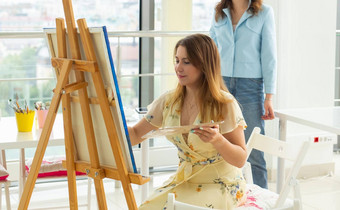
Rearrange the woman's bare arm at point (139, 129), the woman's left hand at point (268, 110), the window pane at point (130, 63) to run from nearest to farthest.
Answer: the woman's bare arm at point (139, 129), the woman's left hand at point (268, 110), the window pane at point (130, 63)

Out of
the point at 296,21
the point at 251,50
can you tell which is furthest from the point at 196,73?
the point at 296,21

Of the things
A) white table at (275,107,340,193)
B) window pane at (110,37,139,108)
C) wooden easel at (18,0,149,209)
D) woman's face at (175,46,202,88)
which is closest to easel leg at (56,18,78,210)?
wooden easel at (18,0,149,209)

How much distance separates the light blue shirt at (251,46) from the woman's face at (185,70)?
88cm

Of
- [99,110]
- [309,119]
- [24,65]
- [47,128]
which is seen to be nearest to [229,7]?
[309,119]

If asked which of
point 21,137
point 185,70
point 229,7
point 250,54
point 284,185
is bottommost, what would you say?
point 284,185

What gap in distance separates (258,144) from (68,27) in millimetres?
890

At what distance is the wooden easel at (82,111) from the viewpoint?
84.7 inches

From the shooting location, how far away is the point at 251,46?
10.4 ft

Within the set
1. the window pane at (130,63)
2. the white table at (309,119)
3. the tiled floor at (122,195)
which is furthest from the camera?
the window pane at (130,63)

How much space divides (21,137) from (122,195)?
4.42 feet

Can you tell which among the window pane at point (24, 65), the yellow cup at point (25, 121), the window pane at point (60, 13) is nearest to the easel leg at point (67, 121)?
the yellow cup at point (25, 121)

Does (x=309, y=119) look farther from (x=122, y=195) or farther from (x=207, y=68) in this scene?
(x=122, y=195)

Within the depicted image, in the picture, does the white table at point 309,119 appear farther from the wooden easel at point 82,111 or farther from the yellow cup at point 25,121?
the yellow cup at point 25,121

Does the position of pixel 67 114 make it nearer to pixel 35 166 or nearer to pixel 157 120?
pixel 35 166
